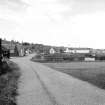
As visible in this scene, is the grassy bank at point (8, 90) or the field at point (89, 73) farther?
the field at point (89, 73)

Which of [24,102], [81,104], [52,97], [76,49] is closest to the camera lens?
[81,104]

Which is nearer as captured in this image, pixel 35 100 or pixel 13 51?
pixel 35 100

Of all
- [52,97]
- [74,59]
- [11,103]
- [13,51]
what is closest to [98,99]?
[52,97]

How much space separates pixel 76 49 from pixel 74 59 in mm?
103237

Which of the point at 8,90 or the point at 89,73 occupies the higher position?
the point at 8,90

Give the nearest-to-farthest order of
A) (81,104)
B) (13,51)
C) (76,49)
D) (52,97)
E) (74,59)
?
1. (81,104)
2. (52,97)
3. (74,59)
4. (13,51)
5. (76,49)

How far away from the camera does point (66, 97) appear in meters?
9.38

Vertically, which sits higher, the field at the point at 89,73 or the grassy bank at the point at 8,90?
the grassy bank at the point at 8,90

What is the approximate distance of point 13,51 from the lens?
8925cm

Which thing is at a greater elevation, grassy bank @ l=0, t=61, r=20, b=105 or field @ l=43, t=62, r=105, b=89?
grassy bank @ l=0, t=61, r=20, b=105

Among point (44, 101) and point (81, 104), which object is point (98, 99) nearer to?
point (81, 104)

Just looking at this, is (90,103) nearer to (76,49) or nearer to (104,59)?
(104,59)

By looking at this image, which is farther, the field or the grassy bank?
the field

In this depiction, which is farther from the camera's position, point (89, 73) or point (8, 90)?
point (89, 73)
